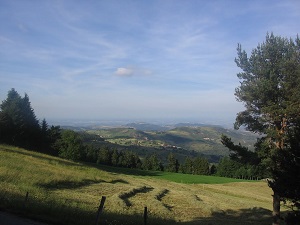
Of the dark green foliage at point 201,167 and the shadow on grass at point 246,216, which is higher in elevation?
the shadow on grass at point 246,216

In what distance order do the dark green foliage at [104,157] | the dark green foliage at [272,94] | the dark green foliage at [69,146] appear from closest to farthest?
the dark green foliage at [272,94], the dark green foliage at [69,146], the dark green foliage at [104,157]

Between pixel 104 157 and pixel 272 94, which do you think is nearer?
pixel 272 94

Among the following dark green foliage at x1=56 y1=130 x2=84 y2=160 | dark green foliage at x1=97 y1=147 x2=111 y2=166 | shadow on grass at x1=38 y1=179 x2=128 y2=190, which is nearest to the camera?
shadow on grass at x1=38 y1=179 x2=128 y2=190

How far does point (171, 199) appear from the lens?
1396 inches

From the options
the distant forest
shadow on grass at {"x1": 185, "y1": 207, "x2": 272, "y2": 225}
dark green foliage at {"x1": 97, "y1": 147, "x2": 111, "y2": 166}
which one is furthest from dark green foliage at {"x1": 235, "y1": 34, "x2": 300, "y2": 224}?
dark green foliage at {"x1": 97, "y1": 147, "x2": 111, "y2": 166}

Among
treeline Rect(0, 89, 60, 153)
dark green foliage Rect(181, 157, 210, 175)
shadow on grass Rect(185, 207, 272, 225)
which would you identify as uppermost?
treeline Rect(0, 89, 60, 153)

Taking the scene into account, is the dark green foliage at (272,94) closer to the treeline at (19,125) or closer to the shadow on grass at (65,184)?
the shadow on grass at (65,184)

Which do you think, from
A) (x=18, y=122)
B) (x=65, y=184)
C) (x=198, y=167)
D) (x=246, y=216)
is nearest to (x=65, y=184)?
(x=65, y=184)

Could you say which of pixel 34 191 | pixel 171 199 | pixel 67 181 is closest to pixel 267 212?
pixel 171 199

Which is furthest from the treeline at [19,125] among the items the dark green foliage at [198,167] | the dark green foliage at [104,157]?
the dark green foliage at [198,167]

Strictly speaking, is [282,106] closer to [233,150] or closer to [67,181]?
[233,150]

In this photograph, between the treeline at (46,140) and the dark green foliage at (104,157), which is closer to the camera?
the treeline at (46,140)

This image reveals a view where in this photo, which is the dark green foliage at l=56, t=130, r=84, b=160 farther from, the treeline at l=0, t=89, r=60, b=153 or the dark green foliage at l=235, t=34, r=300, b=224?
the dark green foliage at l=235, t=34, r=300, b=224

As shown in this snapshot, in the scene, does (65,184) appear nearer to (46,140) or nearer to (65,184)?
(65,184)
